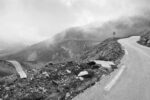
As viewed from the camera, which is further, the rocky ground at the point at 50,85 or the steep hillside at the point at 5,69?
the steep hillside at the point at 5,69

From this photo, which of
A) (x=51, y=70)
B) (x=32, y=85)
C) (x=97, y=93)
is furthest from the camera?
(x=51, y=70)

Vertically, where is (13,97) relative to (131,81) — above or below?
above

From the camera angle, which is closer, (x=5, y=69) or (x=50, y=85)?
(x=50, y=85)

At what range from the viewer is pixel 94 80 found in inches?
309

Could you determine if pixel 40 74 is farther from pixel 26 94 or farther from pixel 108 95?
pixel 108 95

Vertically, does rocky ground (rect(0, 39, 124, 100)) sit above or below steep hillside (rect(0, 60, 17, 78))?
above

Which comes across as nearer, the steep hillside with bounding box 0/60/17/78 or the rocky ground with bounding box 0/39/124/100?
the rocky ground with bounding box 0/39/124/100

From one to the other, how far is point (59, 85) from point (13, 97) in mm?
1990

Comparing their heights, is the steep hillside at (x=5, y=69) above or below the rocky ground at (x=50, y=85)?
below

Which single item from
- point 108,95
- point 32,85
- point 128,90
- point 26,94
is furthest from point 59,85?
point 128,90

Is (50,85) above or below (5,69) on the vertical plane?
above

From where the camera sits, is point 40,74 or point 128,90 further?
point 40,74

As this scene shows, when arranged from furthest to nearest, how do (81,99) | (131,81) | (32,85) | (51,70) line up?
(51,70), (131,81), (32,85), (81,99)

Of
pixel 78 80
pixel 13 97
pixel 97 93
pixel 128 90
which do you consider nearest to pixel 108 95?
pixel 97 93
